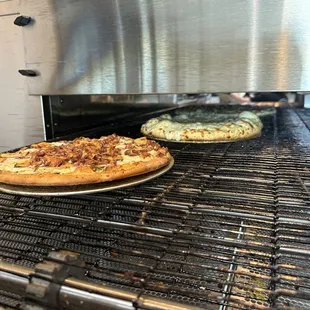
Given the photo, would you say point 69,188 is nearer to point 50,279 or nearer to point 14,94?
point 50,279

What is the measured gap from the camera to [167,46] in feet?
5.30

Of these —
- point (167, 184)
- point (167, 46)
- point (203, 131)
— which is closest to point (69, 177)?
point (167, 184)

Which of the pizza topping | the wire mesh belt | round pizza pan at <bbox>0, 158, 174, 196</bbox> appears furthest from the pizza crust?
round pizza pan at <bbox>0, 158, 174, 196</bbox>

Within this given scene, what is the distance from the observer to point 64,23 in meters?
1.78

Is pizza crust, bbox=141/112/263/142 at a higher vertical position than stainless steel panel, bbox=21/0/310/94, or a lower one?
lower

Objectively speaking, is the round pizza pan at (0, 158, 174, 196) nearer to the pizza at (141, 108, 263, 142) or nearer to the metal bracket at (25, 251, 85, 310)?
the metal bracket at (25, 251, 85, 310)

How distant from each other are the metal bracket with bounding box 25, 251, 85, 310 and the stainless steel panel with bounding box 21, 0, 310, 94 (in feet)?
3.86

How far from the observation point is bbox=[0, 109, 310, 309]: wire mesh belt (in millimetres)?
599

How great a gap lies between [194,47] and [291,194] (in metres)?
0.85

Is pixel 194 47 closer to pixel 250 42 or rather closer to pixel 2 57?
pixel 250 42

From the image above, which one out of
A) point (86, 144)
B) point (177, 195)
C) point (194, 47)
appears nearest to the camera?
point (177, 195)

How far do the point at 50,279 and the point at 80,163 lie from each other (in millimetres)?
620

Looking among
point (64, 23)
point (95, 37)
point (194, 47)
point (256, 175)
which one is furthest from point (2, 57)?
point (256, 175)

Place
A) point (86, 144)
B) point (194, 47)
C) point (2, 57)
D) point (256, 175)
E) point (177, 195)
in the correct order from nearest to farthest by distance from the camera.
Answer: point (177, 195)
point (256, 175)
point (86, 144)
point (194, 47)
point (2, 57)
